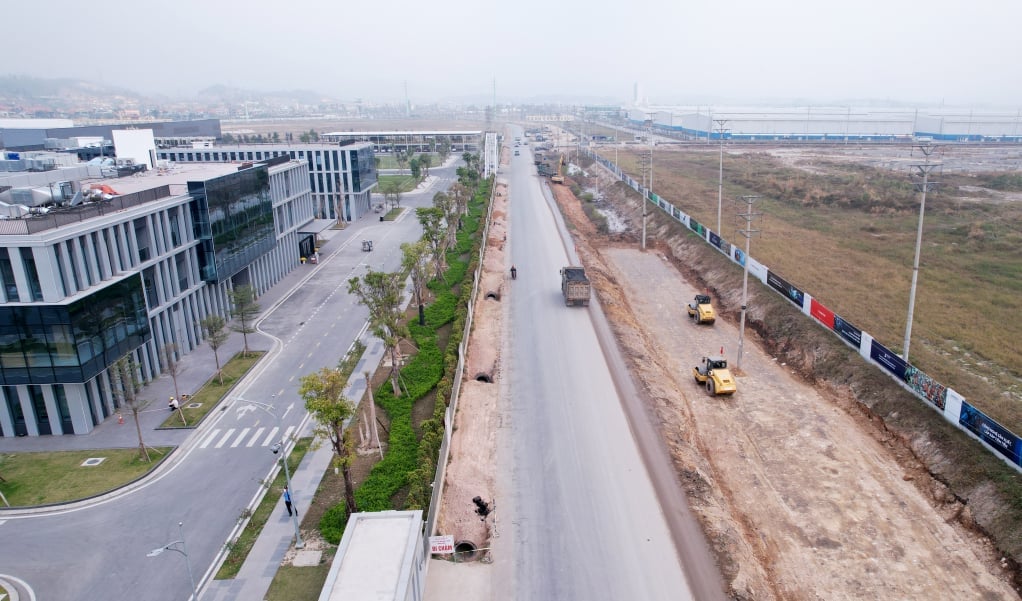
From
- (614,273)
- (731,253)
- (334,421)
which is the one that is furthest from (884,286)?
(334,421)

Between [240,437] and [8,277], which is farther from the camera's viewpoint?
[240,437]

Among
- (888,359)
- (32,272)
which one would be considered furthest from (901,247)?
(32,272)

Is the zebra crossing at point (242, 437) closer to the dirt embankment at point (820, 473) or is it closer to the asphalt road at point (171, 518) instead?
the asphalt road at point (171, 518)

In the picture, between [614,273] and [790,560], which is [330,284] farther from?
[790,560]

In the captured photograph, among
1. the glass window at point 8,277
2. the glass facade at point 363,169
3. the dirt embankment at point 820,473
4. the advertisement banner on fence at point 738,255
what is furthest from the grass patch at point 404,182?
the glass window at point 8,277

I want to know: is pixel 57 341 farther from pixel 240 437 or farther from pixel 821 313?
pixel 821 313

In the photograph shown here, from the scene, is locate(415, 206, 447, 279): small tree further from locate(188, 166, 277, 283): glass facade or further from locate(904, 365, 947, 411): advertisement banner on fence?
locate(904, 365, 947, 411): advertisement banner on fence
